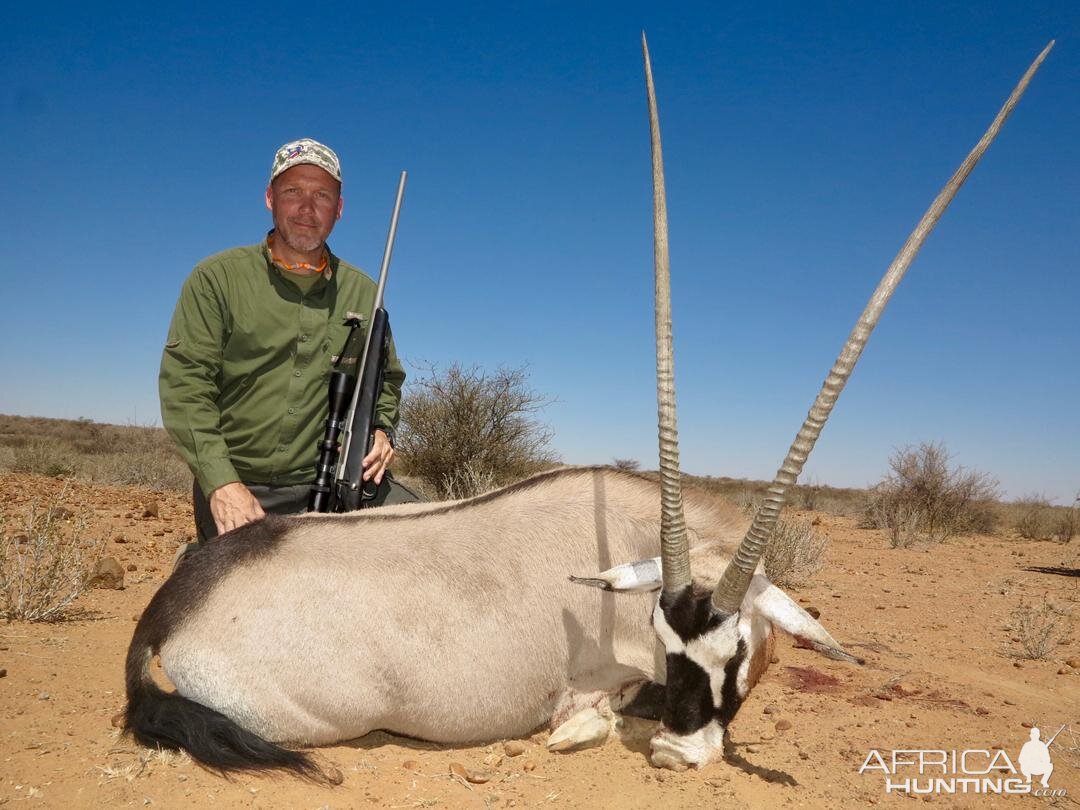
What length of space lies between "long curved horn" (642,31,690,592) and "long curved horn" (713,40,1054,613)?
8.5 inches

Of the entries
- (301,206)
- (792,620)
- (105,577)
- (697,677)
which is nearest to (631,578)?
(697,677)

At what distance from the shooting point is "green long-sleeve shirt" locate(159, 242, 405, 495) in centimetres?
412

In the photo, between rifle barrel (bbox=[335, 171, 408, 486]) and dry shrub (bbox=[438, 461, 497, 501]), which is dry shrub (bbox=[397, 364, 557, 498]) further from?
rifle barrel (bbox=[335, 171, 408, 486])

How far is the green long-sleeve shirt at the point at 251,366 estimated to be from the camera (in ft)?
13.5

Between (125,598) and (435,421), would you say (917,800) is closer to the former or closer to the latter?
(125,598)

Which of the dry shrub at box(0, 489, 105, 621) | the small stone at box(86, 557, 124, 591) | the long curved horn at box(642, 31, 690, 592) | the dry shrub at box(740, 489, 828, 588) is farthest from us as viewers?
the dry shrub at box(740, 489, 828, 588)

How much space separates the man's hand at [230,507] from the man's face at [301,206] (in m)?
1.63

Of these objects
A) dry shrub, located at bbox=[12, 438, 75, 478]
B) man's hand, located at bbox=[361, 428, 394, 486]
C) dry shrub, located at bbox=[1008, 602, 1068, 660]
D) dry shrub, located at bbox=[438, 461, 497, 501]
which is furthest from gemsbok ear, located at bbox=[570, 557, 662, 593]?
dry shrub, located at bbox=[12, 438, 75, 478]

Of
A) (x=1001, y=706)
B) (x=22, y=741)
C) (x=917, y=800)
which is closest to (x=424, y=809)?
(x=22, y=741)

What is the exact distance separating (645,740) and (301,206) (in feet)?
11.9

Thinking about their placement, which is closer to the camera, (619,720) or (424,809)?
(424,809)

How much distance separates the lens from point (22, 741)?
121 inches

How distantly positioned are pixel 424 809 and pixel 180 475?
13.8 metres

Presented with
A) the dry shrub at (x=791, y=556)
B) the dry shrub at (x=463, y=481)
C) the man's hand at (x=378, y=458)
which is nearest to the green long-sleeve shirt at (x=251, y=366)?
the man's hand at (x=378, y=458)
